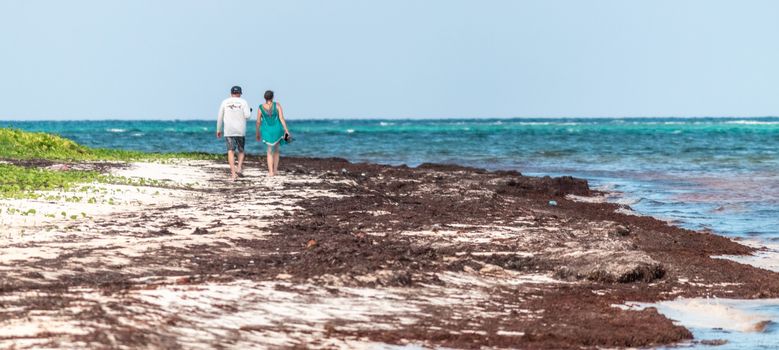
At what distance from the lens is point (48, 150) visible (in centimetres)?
2881

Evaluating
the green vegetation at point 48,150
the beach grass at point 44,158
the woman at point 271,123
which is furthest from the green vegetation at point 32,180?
the green vegetation at point 48,150

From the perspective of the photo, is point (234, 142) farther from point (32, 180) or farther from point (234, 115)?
point (32, 180)

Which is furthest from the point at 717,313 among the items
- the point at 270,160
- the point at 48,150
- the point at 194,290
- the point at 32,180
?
the point at 48,150

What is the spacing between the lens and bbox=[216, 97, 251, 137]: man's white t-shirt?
20766 mm

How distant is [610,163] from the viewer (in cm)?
4038

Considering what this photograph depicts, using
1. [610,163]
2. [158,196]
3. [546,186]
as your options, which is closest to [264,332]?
[158,196]

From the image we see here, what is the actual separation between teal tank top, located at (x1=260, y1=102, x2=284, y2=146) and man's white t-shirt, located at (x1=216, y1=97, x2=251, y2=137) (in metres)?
0.35

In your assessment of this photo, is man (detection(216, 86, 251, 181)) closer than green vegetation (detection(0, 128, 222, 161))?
Yes

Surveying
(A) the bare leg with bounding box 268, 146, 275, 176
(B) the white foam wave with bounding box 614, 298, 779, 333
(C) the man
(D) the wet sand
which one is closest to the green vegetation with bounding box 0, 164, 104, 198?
(D) the wet sand

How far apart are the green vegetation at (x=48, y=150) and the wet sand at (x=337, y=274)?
34.2 feet

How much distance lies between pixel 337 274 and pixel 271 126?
12.2 metres

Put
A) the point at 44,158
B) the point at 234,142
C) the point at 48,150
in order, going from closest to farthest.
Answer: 1. the point at 234,142
2. the point at 44,158
3. the point at 48,150

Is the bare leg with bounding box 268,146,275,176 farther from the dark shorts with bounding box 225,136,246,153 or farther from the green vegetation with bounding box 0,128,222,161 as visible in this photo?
the green vegetation with bounding box 0,128,222,161

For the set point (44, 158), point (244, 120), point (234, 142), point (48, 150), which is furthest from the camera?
point (48, 150)
